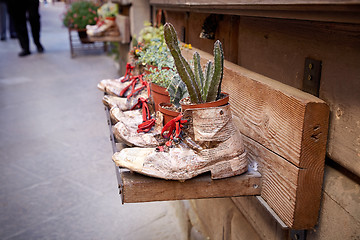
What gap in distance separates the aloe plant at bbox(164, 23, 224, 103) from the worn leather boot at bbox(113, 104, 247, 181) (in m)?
0.09

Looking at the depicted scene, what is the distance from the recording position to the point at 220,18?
2.23 meters

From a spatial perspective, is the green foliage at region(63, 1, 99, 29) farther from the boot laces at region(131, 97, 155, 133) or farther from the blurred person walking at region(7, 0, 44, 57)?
the boot laces at region(131, 97, 155, 133)

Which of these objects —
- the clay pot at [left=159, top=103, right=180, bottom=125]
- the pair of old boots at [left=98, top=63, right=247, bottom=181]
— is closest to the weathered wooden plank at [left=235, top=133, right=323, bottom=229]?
the pair of old boots at [left=98, top=63, right=247, bottom=181]

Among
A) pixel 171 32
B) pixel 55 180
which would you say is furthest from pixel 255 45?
pixel 55 180

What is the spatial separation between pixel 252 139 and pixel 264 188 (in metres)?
0.20

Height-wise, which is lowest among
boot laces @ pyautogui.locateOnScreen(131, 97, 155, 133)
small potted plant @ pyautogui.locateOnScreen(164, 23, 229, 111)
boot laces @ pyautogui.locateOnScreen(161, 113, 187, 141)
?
boot laces @ pyautogui.locateOnScreen(131, 97, 155, 133)

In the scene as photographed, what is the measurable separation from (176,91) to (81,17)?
9.01 m

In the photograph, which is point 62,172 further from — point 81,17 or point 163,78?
point 81,17

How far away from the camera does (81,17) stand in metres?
9.95

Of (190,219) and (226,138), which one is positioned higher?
(226,138)

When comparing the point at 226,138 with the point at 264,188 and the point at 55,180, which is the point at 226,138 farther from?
the point at 55,180

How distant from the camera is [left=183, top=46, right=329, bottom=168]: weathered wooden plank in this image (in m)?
1.15

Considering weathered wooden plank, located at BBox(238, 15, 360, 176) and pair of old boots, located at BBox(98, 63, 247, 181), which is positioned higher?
weathered wooden plank, located at BBox(238, 15, 360, 176)

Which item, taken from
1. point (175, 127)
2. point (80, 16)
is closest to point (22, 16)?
point (80, 16)
